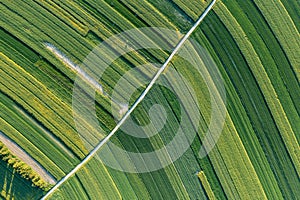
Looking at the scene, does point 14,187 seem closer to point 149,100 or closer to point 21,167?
point 21,167

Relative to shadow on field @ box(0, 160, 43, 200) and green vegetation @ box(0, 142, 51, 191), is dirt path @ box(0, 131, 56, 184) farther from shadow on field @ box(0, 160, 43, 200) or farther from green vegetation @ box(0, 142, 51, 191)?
shadow on field @ box(0, 160, 43, 200)

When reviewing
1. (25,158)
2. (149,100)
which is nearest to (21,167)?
(25,158)

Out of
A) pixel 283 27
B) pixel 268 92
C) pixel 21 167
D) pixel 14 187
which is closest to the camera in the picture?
pixel 283 27

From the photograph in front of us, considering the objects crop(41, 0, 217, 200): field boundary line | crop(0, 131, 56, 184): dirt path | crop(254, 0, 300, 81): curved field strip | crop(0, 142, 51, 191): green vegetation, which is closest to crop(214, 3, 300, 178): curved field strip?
crop(41, 0, 217, 200): field boundary line

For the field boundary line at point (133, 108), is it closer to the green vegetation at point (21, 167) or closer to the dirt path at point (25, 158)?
the dirt path at point (25, 158)

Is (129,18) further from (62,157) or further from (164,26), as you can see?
(62,157)

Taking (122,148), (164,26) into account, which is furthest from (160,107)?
(164,26)

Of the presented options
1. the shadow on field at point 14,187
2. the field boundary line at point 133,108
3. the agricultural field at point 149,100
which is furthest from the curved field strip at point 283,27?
the shadow on field at point 14,187
